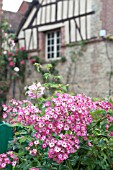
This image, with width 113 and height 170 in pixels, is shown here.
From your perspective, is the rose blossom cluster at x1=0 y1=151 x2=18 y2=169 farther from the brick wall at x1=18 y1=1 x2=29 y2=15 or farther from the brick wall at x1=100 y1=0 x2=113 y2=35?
the brick wall at x1=18 y1=1 x2=29 y2=15

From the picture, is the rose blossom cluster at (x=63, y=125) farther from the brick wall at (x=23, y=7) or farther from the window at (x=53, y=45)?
the brick wall at (x=23, y=7)

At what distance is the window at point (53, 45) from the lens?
1476cm

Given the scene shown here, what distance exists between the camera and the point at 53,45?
14.9 m

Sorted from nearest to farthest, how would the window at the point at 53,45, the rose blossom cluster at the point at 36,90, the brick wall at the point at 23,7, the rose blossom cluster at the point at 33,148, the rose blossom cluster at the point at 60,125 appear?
the rose blossom cluster at the point at 60,125, the rose blossom cluster at the point at 33,148, the rose blossom cluster at the point at 36,90, the window at the point at 53,45, the brick wall at the point at 23,7

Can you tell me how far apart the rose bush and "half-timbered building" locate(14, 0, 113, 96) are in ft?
31.8

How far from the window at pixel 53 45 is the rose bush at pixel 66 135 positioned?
11698 mm

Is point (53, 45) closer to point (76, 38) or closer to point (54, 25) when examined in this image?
point (54, 25)

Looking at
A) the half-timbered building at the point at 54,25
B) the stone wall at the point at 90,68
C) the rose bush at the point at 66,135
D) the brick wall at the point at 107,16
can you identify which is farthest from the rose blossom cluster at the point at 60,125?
the half-timbered building at the point at 54,25

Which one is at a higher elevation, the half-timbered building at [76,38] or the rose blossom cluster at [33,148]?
the half-timbered building at [76,38]

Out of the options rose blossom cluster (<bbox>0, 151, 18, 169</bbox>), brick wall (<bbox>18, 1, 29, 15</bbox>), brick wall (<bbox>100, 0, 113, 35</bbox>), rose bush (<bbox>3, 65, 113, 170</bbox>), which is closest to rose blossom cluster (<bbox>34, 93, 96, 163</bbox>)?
rose bush (<bbox>3, 65, 113, 170</bbox>)

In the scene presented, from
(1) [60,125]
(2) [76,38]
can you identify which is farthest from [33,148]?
(2) [76,38]

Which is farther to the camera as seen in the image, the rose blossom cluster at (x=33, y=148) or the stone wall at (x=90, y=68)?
the stone wall at (x=90, y=68)

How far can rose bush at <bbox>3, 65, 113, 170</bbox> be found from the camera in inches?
109

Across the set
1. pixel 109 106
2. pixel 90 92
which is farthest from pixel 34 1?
pixel 109 106
